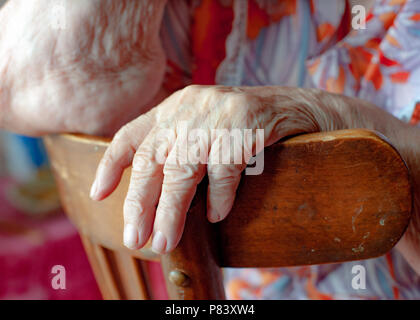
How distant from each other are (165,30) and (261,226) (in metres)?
0.55

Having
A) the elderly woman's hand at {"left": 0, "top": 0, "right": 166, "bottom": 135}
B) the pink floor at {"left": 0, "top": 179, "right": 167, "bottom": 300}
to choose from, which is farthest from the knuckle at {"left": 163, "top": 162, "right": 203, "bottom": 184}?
the pink floor at {"left": 0, "top": 179, "right": 167, "bottom": 300}

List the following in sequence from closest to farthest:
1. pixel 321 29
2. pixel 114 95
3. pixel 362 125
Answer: pixel 362 125 < pixel 114 95 < pixel 321 29

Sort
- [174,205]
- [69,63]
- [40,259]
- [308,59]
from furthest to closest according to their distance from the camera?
1. [40,259]
2. [308,59]
3. [69,63]
4. [174,205]

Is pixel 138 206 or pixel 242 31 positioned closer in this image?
pixel 138 206

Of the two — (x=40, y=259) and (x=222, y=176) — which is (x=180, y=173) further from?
(x=40, y=259)

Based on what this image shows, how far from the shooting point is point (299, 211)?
358 millimetres

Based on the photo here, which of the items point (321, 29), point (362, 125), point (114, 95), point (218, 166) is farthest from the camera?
point (321, 29)

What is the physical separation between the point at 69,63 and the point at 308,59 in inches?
16.7

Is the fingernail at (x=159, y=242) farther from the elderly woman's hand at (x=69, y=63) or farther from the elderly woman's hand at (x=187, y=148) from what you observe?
the elderly woman's hand at (x=69, y=63)

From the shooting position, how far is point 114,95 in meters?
0.60

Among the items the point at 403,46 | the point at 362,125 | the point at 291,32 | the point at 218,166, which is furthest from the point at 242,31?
the point at 218,166

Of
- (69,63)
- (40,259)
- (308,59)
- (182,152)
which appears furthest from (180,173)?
(40,259)

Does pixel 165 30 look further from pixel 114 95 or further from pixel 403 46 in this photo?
pixel 403 46

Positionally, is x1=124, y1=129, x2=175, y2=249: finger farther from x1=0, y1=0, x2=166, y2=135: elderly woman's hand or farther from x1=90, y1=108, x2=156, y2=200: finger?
x1=0, y1=0, x2=166, y2=135: elderly woman's hand
